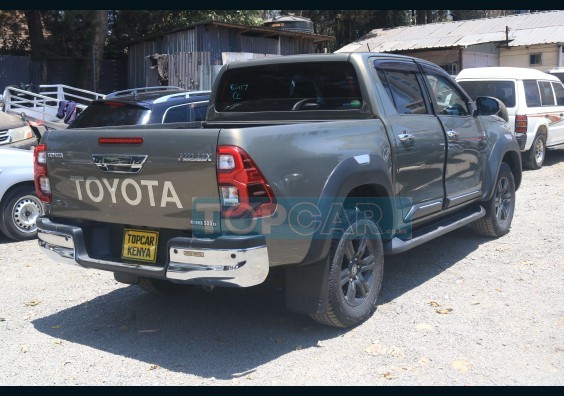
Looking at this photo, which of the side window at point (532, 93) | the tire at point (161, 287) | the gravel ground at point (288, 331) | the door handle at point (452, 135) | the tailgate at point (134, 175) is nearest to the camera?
the tailgate at point (134, 175)

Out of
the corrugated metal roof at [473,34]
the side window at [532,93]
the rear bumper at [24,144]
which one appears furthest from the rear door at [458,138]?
the corrugated metal roof at [473,34]

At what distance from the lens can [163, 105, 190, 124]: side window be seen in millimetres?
8078

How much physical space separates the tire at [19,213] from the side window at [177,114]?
1.84 m

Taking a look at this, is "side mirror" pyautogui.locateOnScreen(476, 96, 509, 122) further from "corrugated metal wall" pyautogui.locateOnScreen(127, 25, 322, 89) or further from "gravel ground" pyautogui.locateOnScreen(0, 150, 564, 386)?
"corrugated metal wall" pyautogui.locateOnScreen(127, 25, 322, 89)

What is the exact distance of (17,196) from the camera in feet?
25.4

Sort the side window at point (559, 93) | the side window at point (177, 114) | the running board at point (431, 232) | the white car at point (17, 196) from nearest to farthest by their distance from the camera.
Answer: the running board at point (431, 232) < the white car at point (17, 196) < the side window at point (177, 114) < the side window at point (559, 93)

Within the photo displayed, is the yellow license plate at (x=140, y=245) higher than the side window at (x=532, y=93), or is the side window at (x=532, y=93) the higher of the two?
the side window at (x=532, y=93)

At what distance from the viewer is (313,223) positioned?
4.20 m

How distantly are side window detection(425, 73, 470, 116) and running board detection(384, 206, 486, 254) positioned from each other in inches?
40.8

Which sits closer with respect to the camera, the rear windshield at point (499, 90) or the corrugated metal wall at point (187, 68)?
the rear windshield at point (499, 90)

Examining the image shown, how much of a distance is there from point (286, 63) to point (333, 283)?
7.05 feet

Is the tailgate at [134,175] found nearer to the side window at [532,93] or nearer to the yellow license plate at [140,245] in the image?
the yellow license plate at [140,245]

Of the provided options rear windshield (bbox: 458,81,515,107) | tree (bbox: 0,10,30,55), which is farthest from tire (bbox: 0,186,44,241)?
tree (bbox: 0,10,30,55)

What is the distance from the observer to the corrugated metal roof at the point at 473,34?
24.8m
